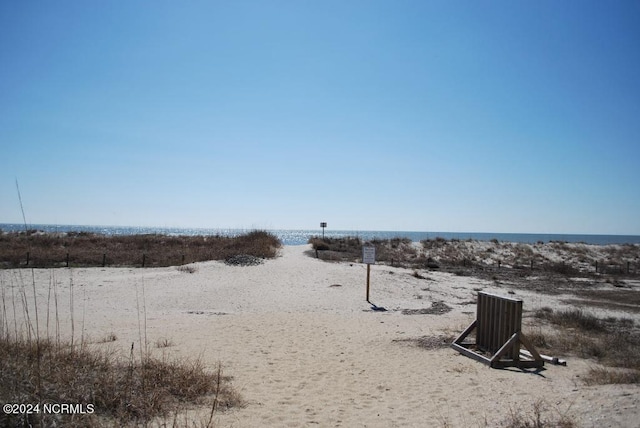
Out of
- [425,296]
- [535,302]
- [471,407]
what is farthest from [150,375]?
[535,302]

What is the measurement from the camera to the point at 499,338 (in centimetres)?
967

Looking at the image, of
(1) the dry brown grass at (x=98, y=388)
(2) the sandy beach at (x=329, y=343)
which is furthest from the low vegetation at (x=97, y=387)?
(2) the sandy beach at (x=329, y=343)

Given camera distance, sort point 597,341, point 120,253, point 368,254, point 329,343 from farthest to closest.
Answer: point 120,253
point 368,254
point 597,341
point 329,343

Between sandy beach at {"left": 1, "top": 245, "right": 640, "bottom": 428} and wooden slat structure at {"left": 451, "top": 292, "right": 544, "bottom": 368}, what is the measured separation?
1.15ft

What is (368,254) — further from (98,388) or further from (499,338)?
(98,388)

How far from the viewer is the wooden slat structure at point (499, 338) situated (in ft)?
28.9

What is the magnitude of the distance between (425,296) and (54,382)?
1727 centimetres

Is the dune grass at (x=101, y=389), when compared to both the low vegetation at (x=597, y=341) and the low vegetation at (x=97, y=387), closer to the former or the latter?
the low vegetation at (x=97, y=387)

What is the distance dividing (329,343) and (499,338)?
429 cm

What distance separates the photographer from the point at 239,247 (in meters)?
30.3

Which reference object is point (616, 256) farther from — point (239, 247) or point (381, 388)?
point (381, 388)

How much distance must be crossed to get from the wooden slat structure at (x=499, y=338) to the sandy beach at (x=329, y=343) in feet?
1.15

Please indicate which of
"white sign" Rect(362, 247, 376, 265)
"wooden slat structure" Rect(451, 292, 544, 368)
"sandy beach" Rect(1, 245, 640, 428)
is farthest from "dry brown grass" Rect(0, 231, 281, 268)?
"wooden slat structure" Rect(451, 292, 544, 368)

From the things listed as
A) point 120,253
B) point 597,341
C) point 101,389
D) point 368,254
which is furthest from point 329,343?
point 120,253
